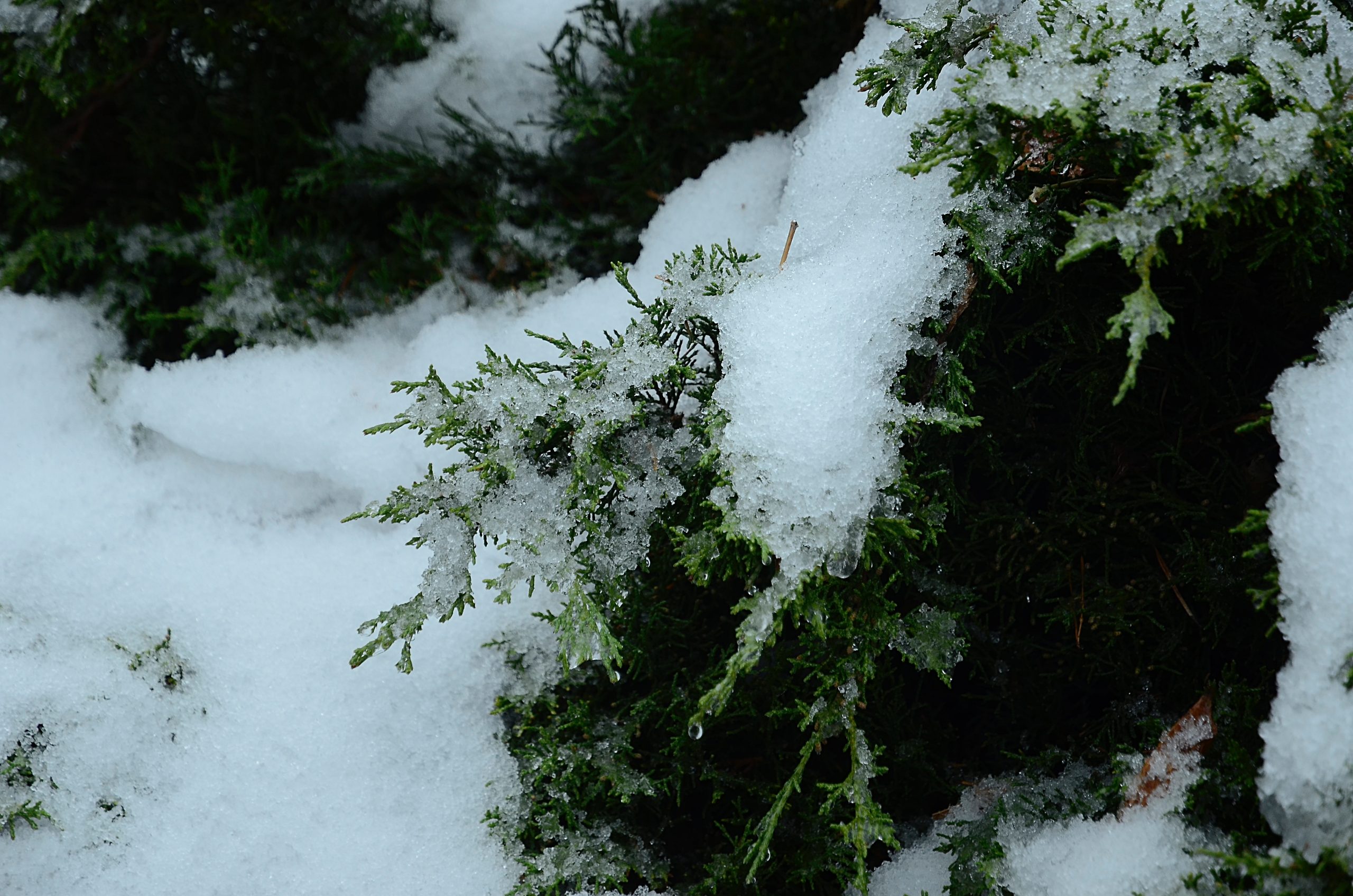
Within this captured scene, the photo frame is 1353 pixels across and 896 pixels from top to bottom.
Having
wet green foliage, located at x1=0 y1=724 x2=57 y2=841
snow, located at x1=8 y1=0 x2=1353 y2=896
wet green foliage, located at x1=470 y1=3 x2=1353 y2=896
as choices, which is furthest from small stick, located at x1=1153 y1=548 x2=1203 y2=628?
wet green foliage, located at x1=0 y1=724 x2=57 y2=841

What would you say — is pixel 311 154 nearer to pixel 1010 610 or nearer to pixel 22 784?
pixel 22 784

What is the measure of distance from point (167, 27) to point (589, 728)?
232 cm

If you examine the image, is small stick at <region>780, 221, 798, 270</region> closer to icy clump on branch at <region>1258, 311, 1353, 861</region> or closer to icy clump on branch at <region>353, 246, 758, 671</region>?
icy clump on branch at <region>353, 246, 758, 671</region>

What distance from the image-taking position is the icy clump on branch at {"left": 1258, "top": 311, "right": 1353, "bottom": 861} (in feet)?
4.07

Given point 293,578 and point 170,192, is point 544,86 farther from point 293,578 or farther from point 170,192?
point 293,578

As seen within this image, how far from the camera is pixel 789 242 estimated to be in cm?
183

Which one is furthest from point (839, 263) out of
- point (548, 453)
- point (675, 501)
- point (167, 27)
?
point (167, 27)

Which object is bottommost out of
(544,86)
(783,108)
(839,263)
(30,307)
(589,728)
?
(589,728)

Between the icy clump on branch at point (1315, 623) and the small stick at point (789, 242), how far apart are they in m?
0.94

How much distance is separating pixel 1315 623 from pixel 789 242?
116 cm

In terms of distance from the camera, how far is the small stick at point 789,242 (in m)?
1.80

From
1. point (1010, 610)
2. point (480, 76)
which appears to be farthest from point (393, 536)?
point (1010, 610)

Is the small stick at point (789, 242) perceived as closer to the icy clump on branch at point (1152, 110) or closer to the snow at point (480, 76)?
the icy clump on branch at point (1152, 110)

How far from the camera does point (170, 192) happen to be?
270cm
